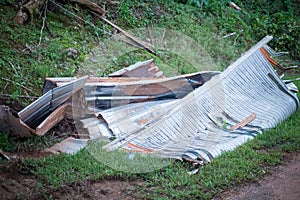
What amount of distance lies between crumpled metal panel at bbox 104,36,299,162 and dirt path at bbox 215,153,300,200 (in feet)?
2.57

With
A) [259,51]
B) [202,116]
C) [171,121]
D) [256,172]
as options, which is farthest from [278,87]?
[256,172]

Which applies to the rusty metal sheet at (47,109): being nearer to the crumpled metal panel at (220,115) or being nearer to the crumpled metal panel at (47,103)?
the crumpled metal panel at (47,103)

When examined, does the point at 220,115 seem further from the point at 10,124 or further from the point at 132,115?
the point at 10,124

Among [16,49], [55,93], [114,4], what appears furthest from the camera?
[114,4]

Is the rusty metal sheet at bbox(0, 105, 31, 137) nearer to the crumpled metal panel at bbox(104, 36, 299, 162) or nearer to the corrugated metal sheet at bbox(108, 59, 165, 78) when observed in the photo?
the crumpled metal panel at bbox(104, 36, 299, 162)

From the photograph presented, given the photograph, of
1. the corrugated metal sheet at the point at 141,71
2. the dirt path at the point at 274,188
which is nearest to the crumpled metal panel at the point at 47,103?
the corrugated metal sheet at the point at 141,71

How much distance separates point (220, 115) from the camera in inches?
318

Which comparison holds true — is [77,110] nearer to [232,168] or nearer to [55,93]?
[55,93]

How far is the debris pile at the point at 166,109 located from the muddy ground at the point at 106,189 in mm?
801

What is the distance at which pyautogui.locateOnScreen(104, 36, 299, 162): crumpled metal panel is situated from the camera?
6.79m

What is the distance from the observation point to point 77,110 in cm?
732

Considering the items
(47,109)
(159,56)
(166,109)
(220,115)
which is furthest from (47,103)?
(159,56)

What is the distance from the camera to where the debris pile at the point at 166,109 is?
22.5 ft

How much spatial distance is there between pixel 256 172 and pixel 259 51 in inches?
168
